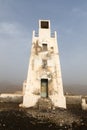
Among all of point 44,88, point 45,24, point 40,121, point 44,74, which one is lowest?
point 40,121

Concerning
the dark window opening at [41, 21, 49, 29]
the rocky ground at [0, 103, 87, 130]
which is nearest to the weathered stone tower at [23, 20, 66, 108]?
the dark window opening at [41, 21, 49, 29]

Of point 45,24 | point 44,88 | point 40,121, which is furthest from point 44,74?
A: point 40,121

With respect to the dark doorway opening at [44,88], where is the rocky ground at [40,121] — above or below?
below

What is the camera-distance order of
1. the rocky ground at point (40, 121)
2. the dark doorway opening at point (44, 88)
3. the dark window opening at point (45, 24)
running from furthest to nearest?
the dark window opening at point (45, 24), the dark doorway opening at point (44, 88), the rocky ground at point (40, 121)

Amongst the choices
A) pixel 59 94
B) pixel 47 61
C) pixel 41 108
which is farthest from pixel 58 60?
pixel 41 108

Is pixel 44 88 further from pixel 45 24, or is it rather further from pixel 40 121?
pixel 45 24

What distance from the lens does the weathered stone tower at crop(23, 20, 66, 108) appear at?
93.7 feet

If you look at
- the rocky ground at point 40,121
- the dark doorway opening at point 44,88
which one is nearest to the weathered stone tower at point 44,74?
the dark doorway opening at point 44,88

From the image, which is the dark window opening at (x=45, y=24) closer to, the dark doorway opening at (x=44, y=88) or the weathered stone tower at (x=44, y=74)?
the weathered stone tower at (x=44, y=74)

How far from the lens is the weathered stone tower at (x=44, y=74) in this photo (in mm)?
28547

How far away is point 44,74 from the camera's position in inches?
1170

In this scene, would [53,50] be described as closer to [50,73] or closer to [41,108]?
[50,73]

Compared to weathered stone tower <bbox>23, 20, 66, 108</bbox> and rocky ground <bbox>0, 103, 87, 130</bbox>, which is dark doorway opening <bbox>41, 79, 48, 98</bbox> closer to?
weathered stone tower <bbox>23, 20, 66, 108</bbox>

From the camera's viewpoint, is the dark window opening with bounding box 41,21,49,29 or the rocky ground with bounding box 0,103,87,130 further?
the dark window opening with bounding box 41,21,49,29
